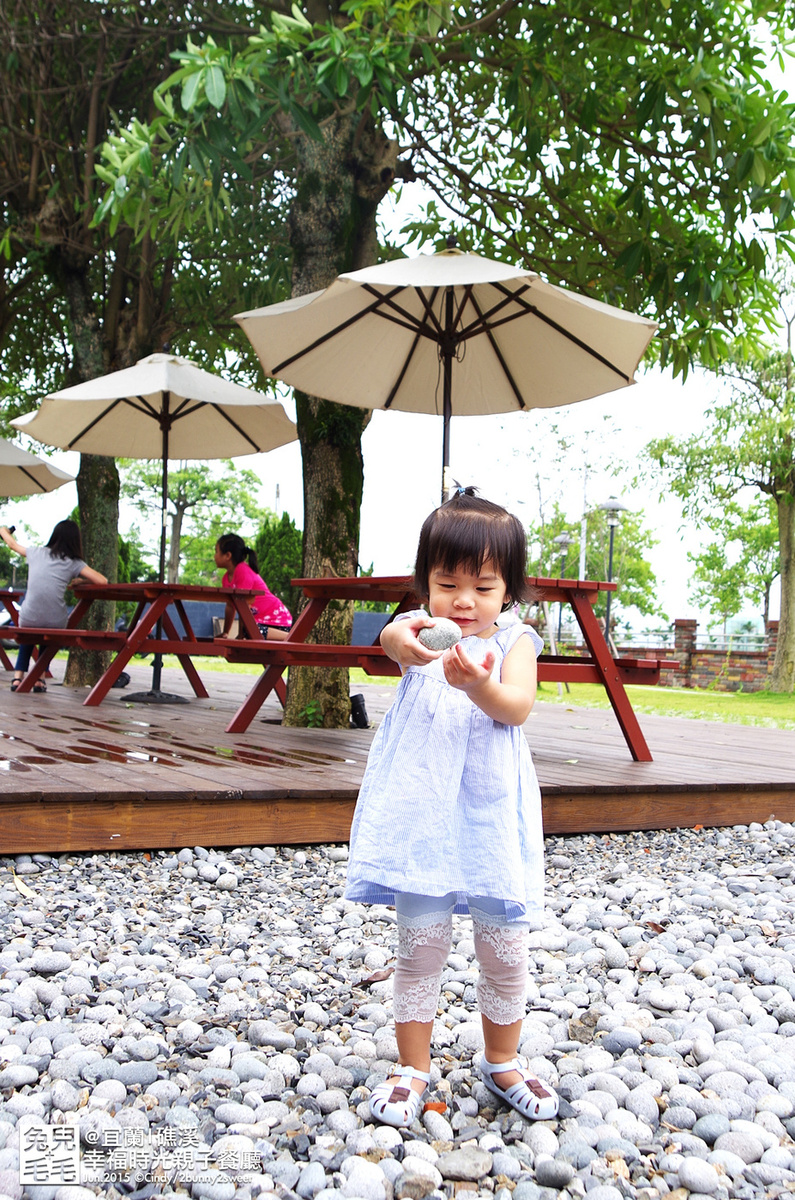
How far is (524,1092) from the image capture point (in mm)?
1724

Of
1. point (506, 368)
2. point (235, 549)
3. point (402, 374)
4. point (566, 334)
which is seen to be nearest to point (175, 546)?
point (235, 549)

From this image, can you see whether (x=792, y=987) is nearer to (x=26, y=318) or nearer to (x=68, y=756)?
(x=68, y=756)

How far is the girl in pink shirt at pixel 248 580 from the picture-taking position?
7.32 meters

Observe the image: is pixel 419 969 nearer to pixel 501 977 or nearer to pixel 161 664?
pixel 501 977

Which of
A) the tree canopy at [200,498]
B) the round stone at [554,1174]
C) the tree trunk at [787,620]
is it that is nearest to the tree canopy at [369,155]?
the round stone at [554,1174]

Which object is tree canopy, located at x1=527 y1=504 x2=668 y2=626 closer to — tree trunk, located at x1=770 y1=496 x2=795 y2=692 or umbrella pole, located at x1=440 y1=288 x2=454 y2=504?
tree trunk, located at x1=770 y1=496 x2=795 y2=692

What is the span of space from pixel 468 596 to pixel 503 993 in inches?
28.8

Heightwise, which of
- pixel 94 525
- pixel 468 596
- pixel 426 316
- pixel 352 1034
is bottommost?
pixel 352 1034

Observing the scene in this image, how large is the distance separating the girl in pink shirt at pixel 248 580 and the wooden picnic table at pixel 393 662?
7.12 feet

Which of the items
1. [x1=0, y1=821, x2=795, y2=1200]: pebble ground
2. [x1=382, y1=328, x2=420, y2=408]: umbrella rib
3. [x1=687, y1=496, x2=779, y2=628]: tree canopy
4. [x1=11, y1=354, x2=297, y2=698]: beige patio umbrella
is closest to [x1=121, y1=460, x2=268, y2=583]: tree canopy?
[x1=687, y1=496, x2=779, y2=628]: tree canopy

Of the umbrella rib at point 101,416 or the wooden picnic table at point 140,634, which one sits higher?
the umbrella rib at point 101,416

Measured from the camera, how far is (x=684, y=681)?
26.0 m

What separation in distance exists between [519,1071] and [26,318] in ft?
38.6

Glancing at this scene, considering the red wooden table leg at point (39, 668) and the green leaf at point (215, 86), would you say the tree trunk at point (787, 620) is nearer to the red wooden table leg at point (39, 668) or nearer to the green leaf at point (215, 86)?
the red wooden table leg at point (39, 668)
